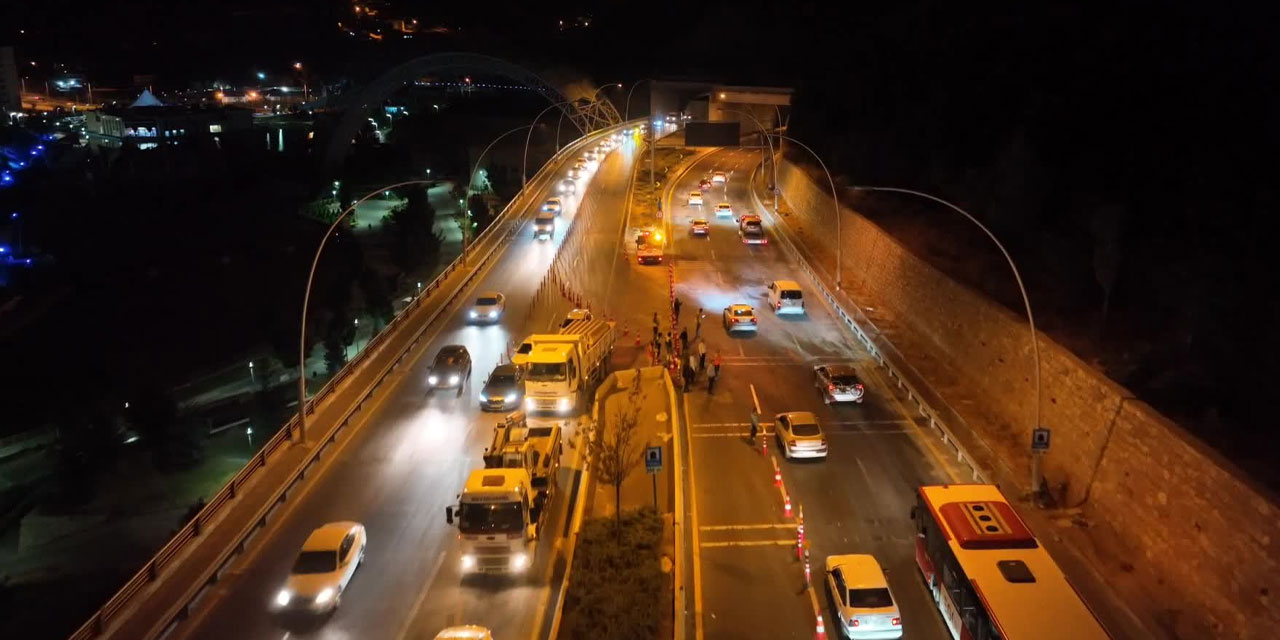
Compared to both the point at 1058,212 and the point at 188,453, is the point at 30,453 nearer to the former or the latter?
the point at 188,453

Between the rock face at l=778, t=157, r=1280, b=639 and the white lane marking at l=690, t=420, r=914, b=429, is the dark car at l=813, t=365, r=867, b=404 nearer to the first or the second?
the white lane marking at l=690, t=420, r=914, b=429

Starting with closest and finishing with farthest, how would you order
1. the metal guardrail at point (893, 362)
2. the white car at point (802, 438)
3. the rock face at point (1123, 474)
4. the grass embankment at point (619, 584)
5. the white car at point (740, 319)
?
the rock face at point (1123, 474), the grass embankment at point (619, 584), the metal guardrail at point (893, 362), the white car at point (802, 438), the white car at point (740, 319)

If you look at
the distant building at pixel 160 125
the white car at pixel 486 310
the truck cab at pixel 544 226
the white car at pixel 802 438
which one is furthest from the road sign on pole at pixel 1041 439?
the distant building at pixel 160 125

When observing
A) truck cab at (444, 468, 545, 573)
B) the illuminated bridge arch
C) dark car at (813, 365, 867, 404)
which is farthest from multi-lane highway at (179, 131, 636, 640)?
the illuminated bridge arch

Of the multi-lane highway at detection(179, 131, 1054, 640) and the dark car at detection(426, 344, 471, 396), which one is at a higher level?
the dark car at detection(426, 344, 471, 396)

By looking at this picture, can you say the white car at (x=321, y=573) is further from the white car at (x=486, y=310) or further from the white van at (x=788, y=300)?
the white van at (x=788, y=300)

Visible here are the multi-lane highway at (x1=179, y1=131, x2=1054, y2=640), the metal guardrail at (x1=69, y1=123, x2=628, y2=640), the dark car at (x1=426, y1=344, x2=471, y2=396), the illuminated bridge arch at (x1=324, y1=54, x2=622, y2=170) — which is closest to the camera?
the metal guardrail at (x1=69, y1=123, x2=628, y2=640)

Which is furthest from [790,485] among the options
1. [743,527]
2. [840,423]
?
[840,423]
